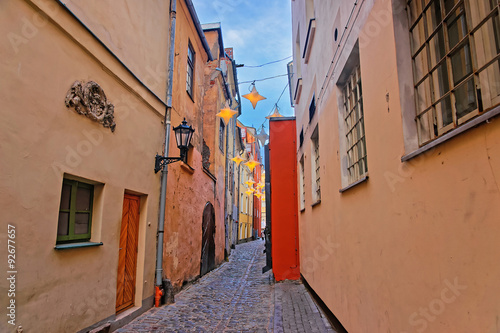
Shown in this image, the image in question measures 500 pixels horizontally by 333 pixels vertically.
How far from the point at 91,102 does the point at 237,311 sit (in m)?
4.69

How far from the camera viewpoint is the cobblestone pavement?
5367 mm

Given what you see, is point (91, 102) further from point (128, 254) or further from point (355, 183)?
point (355, 183)

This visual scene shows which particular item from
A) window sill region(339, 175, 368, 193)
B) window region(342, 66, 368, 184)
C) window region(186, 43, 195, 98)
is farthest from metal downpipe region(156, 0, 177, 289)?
window region(342, 66, 368, 184)

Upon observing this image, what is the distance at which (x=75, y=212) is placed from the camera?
463cm

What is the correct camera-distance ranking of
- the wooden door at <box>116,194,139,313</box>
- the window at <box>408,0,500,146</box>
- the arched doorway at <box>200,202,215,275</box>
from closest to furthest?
the window at <box>408,0,500,146</box> < the wooden door at <box>116,194,139,313</box> < the arched doorway at <box>200,202,215,275</box>

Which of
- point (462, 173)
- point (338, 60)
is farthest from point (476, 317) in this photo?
point (338, 60)

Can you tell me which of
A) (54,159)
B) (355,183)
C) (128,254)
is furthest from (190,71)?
(355,183)

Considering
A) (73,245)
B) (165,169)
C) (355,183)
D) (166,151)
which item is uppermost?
(166,151)

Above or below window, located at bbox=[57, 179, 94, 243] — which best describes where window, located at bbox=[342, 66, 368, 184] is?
above

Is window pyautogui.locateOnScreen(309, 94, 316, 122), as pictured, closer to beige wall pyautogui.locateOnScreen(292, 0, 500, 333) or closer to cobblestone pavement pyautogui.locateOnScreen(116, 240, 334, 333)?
beige wall pyautogui.locateOnScreen(292, 0, 500, 333)

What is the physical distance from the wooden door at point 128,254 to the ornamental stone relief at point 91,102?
1610 mm

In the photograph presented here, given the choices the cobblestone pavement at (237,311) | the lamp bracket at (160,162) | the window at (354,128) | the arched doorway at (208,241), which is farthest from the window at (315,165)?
the arched doorway at (208,241)

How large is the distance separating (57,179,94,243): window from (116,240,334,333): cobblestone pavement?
5.82 ft

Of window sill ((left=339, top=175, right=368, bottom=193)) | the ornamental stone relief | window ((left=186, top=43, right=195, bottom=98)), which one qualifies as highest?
window ((left=186, top=43, right=195, bottom=98))
